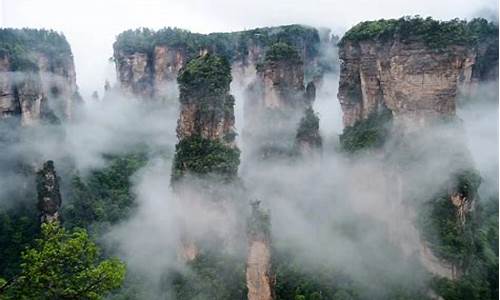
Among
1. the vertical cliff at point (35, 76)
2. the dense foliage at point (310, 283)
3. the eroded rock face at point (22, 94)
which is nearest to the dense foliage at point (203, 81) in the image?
the dense foliage at point (310, 283)

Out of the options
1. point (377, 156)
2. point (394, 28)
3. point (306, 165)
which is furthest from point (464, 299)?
point (306, 165)

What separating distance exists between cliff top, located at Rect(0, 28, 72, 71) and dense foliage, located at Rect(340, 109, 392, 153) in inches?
1035

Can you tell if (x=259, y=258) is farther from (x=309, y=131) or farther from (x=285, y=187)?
(x=309, y=131)

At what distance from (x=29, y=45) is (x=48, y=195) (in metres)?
23.3

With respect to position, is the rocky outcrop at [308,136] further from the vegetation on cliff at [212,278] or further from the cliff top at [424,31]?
the vegetation on cliff at [212,278]

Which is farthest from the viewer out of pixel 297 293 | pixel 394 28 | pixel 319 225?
pixel 319 225

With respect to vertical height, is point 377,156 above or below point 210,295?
above

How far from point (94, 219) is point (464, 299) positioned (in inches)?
1125

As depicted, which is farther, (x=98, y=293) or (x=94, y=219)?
(x=94, y=219)

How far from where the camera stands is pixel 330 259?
109ft

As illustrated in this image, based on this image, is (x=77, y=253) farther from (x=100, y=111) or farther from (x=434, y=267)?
(x=100, y=111)

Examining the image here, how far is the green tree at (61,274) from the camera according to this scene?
1349cm

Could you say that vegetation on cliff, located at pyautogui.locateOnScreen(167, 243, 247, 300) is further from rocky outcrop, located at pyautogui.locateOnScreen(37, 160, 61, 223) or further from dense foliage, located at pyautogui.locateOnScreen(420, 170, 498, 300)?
rocky outcrop, located at pyautogui.locateOnScreen(37, 160, 61, 223)

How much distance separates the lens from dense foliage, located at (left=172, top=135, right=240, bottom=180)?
109 feet
